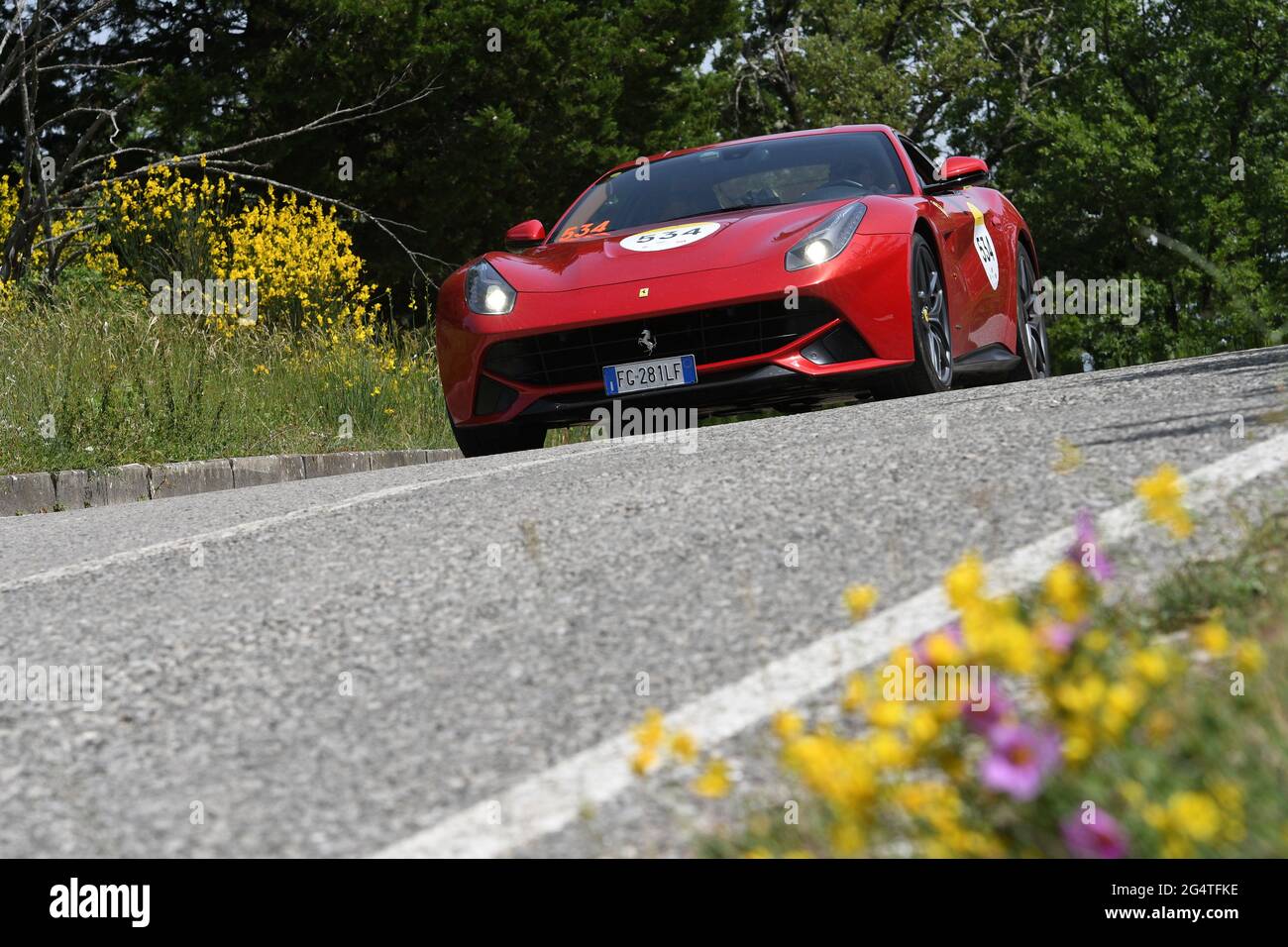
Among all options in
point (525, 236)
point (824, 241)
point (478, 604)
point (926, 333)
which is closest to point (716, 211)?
point (525, 236)

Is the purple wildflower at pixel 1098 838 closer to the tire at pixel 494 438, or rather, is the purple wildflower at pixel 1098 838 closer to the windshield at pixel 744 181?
the tire at pixel 494 438

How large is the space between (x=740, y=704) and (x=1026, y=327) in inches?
284

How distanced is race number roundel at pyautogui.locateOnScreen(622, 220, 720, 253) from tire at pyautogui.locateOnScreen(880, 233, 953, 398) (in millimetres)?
935

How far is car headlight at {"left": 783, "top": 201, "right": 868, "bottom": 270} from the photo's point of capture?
7.31 meters

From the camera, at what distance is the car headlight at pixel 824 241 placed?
7.31 m

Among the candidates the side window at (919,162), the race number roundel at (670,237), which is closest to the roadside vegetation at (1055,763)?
the race number roundel at (670,237)

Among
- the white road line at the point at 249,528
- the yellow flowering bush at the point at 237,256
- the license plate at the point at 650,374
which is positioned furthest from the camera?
the yellow flowering bush at the point at 237,256

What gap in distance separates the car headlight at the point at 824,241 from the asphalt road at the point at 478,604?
137 cm

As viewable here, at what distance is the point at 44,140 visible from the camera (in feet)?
68.1

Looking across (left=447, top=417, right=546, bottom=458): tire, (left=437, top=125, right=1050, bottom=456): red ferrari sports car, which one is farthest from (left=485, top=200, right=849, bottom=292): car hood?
(left=447, top=417, right=546, bottom=458): tire

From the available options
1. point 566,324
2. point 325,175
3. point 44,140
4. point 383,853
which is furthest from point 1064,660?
point 44,140

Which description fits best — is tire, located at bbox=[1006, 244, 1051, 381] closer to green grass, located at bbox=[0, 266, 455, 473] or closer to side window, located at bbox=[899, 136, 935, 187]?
side window, located at bbox=[899, 136, 935, 187]

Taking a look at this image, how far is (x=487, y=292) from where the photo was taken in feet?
25.4

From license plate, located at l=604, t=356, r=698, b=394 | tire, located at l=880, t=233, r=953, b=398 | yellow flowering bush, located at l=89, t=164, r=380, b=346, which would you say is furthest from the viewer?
yellow flowering bush, located at l=89, t=164, r=380, b=346
